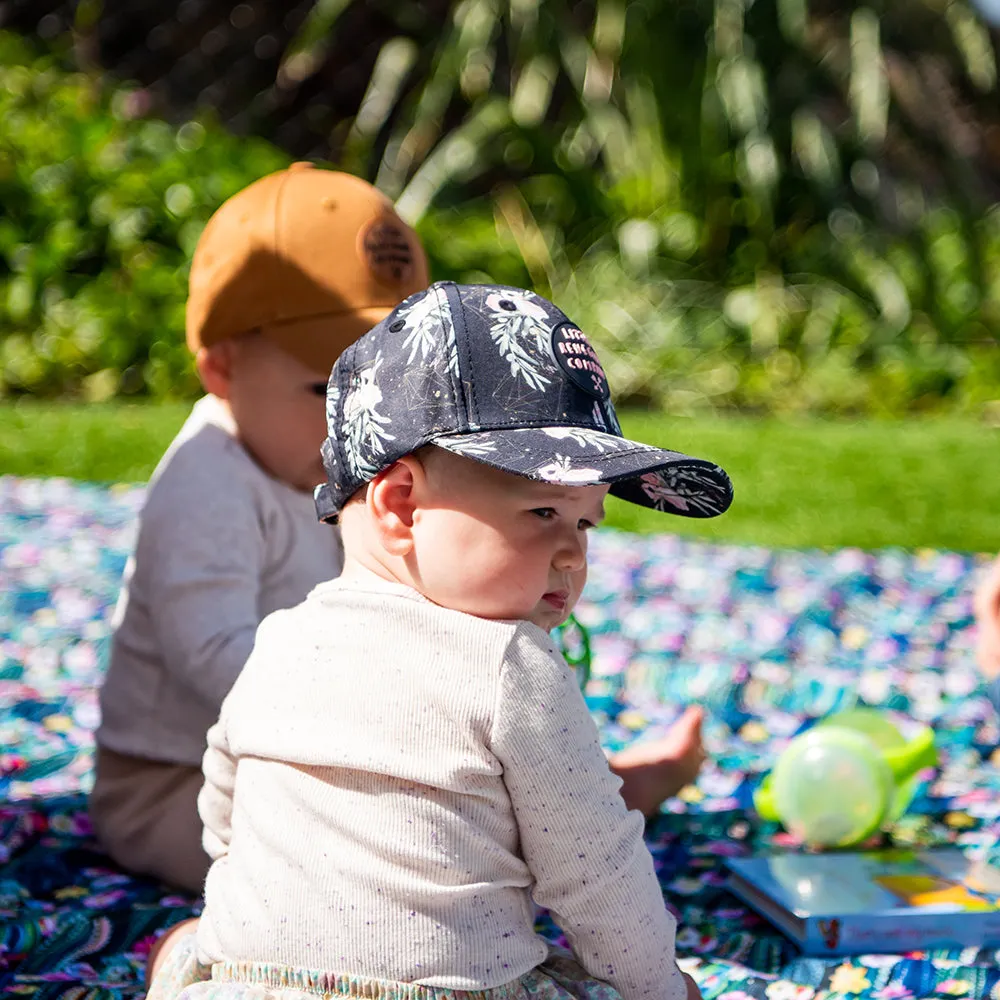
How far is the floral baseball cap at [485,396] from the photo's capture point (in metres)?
1.30

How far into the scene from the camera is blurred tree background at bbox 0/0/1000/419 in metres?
6.74

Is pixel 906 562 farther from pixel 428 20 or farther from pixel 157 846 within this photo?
pixel 428 20

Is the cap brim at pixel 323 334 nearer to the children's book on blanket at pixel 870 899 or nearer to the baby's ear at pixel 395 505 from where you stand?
the baby's ear at pixel 395 505

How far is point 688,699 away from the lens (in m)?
2.93

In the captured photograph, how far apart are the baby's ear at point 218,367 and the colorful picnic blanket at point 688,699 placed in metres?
0.74

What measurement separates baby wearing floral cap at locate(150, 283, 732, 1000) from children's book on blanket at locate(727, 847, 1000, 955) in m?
0.47

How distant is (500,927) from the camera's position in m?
1.33

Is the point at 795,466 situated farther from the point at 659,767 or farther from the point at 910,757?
the point at 659,767

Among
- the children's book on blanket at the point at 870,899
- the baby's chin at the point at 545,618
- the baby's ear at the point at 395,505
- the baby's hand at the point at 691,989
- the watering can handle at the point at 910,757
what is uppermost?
the baby's ear at the point at 395,505

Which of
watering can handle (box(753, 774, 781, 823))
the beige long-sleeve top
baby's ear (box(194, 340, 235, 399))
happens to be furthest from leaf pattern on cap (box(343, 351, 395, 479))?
watering can handle (box(753, 774, 781, 823))

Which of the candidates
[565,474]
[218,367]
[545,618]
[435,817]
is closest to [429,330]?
[565,474]

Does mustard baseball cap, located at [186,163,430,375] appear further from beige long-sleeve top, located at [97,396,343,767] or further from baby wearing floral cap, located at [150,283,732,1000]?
baby wearing floral cap, located at [150,283,732,1000]

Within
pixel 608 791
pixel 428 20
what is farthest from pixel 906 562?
pixel 428 20

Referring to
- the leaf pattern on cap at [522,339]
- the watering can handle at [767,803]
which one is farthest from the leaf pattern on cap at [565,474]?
the watering can handle at [767,803]
